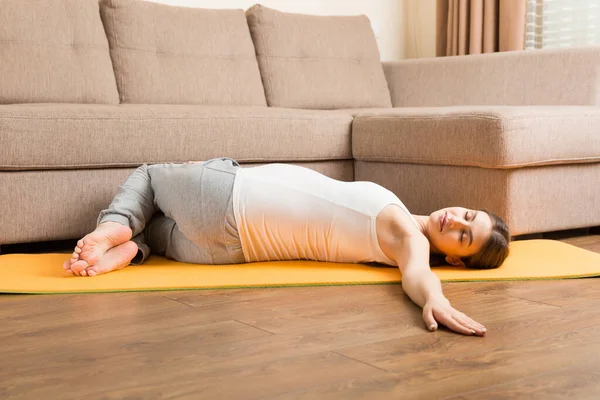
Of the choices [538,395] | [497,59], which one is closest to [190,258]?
[538,395]

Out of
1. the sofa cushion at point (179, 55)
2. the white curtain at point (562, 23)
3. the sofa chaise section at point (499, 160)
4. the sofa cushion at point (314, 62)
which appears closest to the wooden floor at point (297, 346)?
the sofa chaise section at point (499, 160)

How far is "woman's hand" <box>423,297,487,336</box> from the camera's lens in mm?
1704

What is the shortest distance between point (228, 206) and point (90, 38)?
1301 millimetres

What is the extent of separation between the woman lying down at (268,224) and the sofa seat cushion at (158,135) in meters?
0.23

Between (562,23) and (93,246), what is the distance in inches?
128

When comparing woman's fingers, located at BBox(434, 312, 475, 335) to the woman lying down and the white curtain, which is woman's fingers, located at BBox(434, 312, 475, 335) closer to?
the woman lying down

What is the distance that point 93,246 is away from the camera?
2291mm

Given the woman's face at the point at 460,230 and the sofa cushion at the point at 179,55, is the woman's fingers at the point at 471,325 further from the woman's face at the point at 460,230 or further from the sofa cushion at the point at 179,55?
the sofa cushion at the point at 179,55

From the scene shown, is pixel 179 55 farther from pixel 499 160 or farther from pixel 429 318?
pixel 429 318

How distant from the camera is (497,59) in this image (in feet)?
12.5

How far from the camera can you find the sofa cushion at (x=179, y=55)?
3.45m

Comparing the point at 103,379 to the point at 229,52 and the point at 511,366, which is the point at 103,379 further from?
the point at 229,52

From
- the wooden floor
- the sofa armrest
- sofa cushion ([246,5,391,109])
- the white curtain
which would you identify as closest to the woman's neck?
the wooden floor

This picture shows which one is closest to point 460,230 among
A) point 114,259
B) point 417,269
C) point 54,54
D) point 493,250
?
point 493,250
